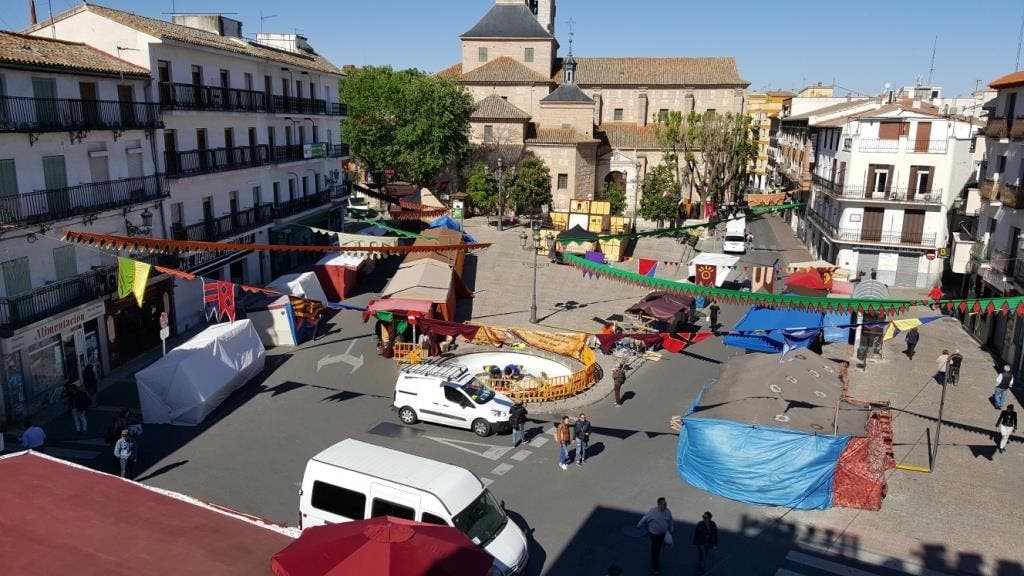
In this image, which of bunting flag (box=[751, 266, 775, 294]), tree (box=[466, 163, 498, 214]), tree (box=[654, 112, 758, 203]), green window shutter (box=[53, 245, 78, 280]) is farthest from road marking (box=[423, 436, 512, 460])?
tree (box=[654, 112, 758, 203])

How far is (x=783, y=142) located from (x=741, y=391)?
59925 mm

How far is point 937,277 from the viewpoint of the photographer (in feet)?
126

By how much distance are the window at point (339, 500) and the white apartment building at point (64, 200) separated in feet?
39.0

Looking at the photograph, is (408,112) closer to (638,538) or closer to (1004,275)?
(1004,275)

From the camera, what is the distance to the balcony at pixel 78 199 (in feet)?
64.5

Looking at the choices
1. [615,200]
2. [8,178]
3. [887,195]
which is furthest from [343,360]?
[615,200]

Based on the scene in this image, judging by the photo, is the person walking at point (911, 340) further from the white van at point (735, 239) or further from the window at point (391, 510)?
A: the window at point (391, 510)

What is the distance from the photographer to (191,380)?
63.7ft

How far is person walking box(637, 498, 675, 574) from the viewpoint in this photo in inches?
508

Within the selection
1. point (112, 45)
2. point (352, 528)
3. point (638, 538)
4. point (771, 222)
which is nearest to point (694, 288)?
point (638, 538)

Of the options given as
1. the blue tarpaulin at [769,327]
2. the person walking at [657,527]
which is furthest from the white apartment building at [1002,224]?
the person walking at [657,527]

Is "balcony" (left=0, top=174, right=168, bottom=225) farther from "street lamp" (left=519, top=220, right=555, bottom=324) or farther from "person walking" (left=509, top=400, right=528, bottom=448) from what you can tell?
"street lamp" (left=519, top=220, right=555, bottom=324)

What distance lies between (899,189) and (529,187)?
988 inches

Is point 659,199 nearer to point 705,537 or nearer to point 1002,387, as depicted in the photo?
point 1002,387
